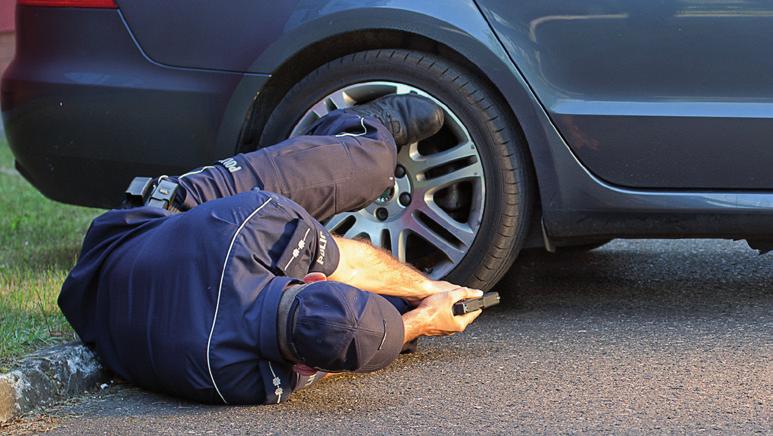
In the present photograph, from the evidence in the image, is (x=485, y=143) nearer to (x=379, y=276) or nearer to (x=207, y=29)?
(x=379, y=276)

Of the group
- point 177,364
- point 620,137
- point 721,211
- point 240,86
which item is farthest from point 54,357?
point 721,211

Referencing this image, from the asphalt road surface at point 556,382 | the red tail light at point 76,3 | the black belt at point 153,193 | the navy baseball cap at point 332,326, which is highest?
the red tail light at point 76,3

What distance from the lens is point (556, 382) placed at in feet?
10.9

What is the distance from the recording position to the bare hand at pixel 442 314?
346 cm

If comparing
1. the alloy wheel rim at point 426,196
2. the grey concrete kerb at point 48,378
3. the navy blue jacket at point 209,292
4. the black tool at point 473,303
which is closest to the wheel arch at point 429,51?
the alloy wheel rim at point 426,196

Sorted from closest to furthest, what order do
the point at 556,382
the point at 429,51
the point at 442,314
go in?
the point at 556,382, the point at 442,314, the point at 429,51

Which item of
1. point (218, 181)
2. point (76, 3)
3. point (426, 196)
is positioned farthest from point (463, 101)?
point (76, 3)

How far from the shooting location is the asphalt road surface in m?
3.02

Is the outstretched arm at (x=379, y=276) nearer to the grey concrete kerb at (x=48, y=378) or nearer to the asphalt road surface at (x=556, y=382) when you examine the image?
the asphalt road surface at (x=556, y=382)

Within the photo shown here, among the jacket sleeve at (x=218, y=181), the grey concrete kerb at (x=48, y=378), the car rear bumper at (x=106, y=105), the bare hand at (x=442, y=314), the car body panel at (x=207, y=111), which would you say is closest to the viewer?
the grey concrete kerb at (x=48, y=378)

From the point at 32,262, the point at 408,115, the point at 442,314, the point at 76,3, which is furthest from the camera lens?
the point at 32,262

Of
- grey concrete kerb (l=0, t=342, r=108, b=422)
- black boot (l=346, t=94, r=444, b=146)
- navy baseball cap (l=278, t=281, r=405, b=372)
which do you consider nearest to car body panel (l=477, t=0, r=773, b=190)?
black boot (l=346, t=94, r=444, b=146)

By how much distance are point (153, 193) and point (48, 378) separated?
2.06 ft

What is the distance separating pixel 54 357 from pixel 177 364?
485 mm
